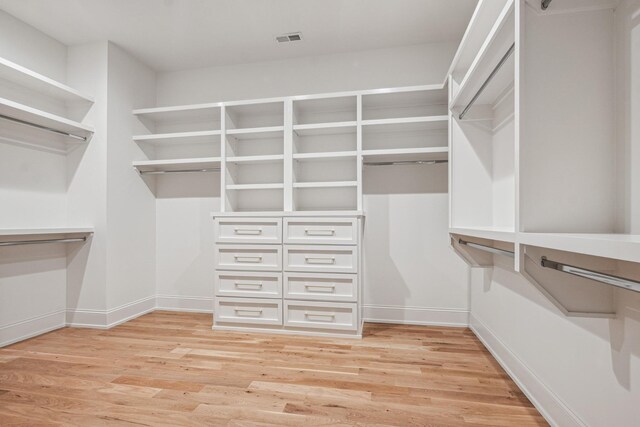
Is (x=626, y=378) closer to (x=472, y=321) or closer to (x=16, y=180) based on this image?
(x=472, y=321)

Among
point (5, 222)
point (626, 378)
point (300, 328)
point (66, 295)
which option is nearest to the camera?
point (626, 378)

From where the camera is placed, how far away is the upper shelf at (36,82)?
2309 mm

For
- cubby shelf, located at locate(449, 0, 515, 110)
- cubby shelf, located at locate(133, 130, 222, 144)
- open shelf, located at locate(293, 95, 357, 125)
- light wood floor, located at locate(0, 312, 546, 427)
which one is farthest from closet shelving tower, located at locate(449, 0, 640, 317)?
cubby shelf, located at locate(133, 130, 222, 144)

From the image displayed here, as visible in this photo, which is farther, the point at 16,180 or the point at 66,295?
the point at 66,295

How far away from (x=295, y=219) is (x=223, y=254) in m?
0.73

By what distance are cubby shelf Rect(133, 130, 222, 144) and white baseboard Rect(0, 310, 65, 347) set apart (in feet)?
5.82

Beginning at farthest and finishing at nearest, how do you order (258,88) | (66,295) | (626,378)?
1. (258,88)
2. (66,295)
3. (626,378)

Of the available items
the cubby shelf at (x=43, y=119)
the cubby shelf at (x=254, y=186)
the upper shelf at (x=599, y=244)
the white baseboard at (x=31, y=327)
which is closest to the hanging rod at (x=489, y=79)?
the upper shelf at (x=599, y=244)

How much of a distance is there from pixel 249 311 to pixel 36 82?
2.47 metres

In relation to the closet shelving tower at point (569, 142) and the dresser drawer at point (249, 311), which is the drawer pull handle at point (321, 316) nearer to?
the dresser drawer at point (249, 311)

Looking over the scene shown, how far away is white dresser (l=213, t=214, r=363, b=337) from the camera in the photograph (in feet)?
8.70

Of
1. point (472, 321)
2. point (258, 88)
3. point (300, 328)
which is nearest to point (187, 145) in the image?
point (258, 88)

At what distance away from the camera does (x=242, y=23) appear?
2682mm

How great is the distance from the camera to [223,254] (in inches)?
114
